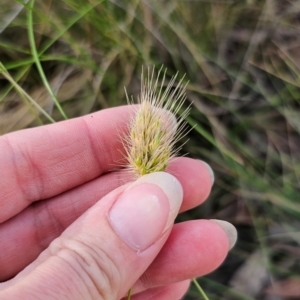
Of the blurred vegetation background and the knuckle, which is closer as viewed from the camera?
the knuckle

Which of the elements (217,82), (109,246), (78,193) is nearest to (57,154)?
(78,193)

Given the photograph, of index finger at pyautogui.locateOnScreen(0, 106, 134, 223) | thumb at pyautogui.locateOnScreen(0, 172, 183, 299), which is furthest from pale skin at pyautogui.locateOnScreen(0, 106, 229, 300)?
thumb at pyautogui.locateOnScreen(0, 172, 183, 299)

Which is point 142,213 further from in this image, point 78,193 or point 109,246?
point 78,193

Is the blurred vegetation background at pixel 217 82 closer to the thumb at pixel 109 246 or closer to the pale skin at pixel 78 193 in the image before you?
the pale skin at pixel 78 193

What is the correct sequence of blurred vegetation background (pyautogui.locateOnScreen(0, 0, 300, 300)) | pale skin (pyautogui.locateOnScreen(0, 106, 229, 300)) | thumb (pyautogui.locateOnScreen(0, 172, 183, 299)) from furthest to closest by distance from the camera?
1. blurred vegetation background (pyautogui.locateOnScreen(0, 0, 300, 300))
2. pale skin (pyautogui.locateOnScreen(0, 106, 229, 300))
3. thumb (pyautogui.locateOnScreen(0, 172, 183, 299))

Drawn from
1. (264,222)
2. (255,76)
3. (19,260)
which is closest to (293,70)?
(255,76)

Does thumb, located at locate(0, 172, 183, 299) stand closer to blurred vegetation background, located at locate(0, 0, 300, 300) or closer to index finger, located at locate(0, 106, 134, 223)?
index finger, located at locate(0, 106, 134, 223)

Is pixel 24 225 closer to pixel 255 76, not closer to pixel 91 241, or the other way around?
pixel 91 241

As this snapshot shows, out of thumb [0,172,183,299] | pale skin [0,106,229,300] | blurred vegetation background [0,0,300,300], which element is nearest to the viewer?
thumb [0,172,183,299]

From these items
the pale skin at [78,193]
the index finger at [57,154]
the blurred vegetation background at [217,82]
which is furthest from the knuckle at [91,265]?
the blurred vegetation background at [217,82]
